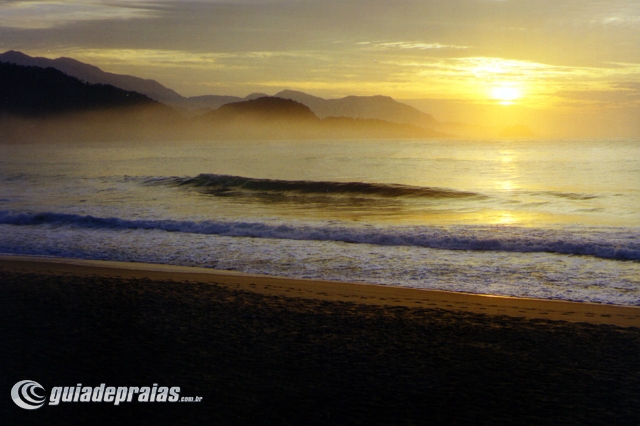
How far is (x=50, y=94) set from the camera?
369 feet

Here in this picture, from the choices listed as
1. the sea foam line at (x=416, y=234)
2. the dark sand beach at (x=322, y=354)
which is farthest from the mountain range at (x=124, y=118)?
the dark sand beach at (x=322, y=354)

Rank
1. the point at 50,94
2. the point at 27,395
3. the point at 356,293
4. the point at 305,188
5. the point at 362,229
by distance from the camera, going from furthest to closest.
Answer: the point at 50,94
the point at 305,188
the point at 362,229
the point at 356,293
the point at 27,395

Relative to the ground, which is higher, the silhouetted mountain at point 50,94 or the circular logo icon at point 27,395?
the silhouetted mountain at point 50,94

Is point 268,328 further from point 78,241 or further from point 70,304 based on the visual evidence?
point 78,241

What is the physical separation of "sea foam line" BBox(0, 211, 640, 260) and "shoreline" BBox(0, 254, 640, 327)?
432cm

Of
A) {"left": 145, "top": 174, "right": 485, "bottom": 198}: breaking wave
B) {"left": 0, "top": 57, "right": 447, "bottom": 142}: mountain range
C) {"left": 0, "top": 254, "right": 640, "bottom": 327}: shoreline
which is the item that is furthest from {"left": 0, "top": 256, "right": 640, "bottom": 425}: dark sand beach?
{"left": 0, "top": 57, "right": 447, "bottom": 142}: mountain range

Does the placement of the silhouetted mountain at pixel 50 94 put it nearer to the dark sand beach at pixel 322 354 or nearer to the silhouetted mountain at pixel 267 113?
the silhouetted mountain at pixel 267 113

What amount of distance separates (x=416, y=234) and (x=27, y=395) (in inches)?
434

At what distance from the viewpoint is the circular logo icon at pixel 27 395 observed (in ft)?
15.0

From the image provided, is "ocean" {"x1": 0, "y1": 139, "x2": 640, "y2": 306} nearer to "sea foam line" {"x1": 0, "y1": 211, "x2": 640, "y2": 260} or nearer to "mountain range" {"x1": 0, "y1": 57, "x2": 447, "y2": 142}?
"sea foam line" {"x1": 0, "y1": 211, "x2": 640, "y2": 260}

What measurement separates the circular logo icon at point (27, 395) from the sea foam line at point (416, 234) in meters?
9.92

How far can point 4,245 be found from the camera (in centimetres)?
1363

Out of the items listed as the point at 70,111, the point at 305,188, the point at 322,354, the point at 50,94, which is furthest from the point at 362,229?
the point at 70,111

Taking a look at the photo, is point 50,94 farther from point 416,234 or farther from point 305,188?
point 416,234
